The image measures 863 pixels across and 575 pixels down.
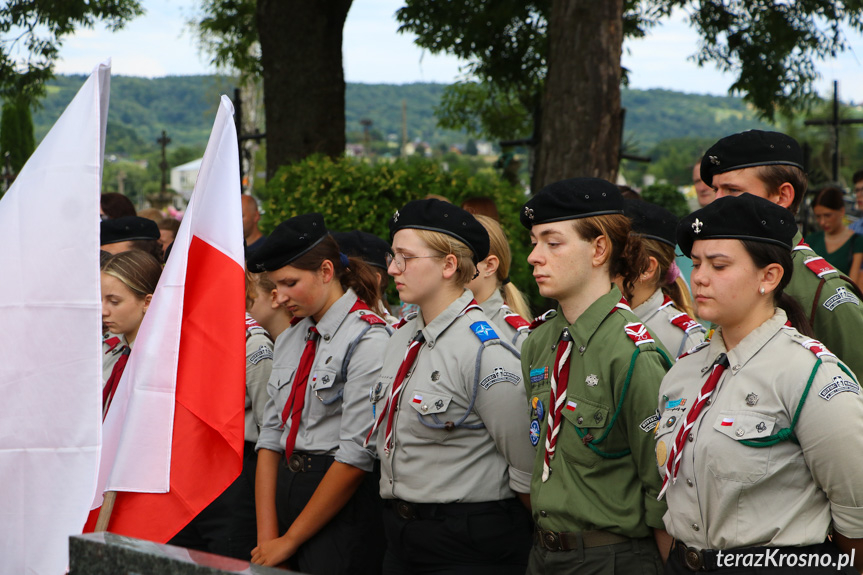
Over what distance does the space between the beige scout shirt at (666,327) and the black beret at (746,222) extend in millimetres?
1261

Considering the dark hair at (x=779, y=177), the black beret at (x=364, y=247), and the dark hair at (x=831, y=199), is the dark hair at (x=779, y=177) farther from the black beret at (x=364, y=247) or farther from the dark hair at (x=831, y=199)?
the dark hair at (x=831, y=199)

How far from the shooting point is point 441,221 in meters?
3.68

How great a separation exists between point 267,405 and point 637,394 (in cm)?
202

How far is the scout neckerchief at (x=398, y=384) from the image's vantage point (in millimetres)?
3631

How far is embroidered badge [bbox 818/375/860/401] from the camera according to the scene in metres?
2.48

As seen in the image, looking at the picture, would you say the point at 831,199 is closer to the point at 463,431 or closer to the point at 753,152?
the point at 753,152

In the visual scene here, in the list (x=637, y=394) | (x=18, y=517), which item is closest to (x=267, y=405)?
(x=18, y=517)

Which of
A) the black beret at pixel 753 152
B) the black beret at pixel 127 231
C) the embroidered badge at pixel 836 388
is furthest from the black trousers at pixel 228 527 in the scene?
the embroidered badge at pixel 836 388

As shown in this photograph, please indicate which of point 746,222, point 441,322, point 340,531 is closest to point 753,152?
point 746,222

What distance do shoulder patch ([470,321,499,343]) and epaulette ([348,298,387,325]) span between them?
0.69m

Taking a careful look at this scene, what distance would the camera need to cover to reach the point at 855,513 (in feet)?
8.14

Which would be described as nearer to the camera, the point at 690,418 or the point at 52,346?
the point at 690,418

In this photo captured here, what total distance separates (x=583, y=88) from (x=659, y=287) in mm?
4126

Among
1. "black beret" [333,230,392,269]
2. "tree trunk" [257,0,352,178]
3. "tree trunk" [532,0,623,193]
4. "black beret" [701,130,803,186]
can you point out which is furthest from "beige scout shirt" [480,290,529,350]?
"tree trunk" [257,0,352,178]
